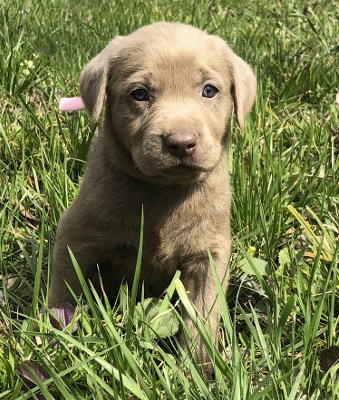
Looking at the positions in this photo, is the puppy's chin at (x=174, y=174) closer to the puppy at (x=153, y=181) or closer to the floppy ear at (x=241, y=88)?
the puppy at (x=153, y=181)

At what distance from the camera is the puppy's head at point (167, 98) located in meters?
2.41

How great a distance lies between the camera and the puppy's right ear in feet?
8.72

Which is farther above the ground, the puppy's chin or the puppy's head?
the puppy's head

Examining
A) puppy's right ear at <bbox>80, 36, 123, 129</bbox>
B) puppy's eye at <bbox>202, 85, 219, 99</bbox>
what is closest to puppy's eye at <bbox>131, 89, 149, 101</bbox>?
puppy's right ear at <bbox>80, 36, 123, 129</bbox>

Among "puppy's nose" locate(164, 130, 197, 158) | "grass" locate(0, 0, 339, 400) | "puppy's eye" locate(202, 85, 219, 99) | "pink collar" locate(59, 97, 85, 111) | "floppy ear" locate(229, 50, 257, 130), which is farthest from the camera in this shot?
"pink collar" locate(59, 97, 85, 111)

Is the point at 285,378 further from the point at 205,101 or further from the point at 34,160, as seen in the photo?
the point at 34,160

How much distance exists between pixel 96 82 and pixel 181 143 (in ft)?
2.04

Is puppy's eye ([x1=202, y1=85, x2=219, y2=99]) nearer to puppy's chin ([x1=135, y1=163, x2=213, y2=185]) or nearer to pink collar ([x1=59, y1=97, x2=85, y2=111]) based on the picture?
puppy's chin ([x1=135, y1=163, x2=213, y2=185])

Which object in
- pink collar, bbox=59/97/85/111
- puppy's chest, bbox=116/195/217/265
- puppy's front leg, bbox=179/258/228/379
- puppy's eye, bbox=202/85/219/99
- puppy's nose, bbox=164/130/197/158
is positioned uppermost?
puppy's eye, bbox=202/85/219/99

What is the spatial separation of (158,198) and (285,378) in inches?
38.5

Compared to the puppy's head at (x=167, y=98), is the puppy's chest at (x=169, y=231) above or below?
below

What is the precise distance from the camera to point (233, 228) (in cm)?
330

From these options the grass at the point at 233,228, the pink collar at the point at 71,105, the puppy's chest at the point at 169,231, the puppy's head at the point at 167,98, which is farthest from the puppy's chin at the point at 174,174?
the pink collar at the point at 71,105

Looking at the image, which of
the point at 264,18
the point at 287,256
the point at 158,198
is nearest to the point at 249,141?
the point at 287,256
